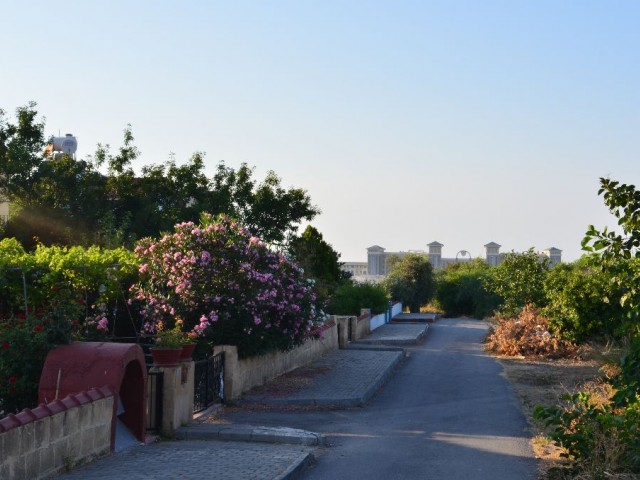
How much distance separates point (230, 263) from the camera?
19.5 metres

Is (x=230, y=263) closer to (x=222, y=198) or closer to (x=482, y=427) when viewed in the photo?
(x=482, y=427)

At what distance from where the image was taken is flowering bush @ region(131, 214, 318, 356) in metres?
18.9

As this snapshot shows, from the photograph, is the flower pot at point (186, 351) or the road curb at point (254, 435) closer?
the road curb at point (254, 435)

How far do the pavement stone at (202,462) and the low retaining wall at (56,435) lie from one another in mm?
198

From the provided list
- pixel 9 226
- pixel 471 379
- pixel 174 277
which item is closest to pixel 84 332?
pixel 174 277

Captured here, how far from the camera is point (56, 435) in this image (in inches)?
394

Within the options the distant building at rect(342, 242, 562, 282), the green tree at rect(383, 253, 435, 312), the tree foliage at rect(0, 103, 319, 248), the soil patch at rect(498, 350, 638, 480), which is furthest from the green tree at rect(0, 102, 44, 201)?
the distant building at rect(342, 242, 562, 282)

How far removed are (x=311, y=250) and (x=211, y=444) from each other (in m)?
26.9

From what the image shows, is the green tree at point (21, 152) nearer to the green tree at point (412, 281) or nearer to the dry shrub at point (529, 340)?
the dry shrub at point (529, 340)

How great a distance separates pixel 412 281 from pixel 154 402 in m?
48.4

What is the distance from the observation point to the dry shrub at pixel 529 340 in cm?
2841

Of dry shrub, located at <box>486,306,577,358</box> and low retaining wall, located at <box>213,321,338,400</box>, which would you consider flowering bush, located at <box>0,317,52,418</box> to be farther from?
dry shrub, located at <box>486,306,577,358</box>

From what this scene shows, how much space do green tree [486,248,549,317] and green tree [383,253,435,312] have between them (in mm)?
23617

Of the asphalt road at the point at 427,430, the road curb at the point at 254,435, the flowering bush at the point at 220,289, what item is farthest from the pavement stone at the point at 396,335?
the road curb at the point at 254,435
